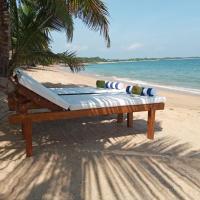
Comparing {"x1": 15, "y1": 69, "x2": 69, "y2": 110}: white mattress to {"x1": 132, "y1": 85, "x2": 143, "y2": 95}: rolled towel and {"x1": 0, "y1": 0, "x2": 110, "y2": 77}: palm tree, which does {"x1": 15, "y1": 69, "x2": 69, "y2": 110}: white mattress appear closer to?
{"x1": 132, "y1": 85, "x2": 143, "y2": 95}: rolled towel

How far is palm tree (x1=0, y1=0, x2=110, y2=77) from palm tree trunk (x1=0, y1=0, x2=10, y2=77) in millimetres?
918

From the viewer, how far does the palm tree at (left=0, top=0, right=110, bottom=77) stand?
6.20 meters

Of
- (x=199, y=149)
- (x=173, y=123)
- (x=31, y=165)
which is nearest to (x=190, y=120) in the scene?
(x=173, y=123)

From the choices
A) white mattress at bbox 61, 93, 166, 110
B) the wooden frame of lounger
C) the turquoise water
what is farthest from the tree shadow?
the turquoise water

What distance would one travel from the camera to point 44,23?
7.37 metres

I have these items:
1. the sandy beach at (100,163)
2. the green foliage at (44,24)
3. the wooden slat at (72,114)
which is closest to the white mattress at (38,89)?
the wooden slat at (72,114)

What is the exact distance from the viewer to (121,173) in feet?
12.1

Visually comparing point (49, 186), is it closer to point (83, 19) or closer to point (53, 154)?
point (53, 154)

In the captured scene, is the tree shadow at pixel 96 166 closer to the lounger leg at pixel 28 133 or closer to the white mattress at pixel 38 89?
the lounger leg at pixel 28 133

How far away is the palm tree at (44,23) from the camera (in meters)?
6.20

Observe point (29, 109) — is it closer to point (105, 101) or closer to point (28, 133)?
point (28, 133)

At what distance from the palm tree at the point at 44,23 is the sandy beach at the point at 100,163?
6.09 feet

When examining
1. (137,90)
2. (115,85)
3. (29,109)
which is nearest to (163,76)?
(115,85)

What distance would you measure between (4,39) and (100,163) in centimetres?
240
